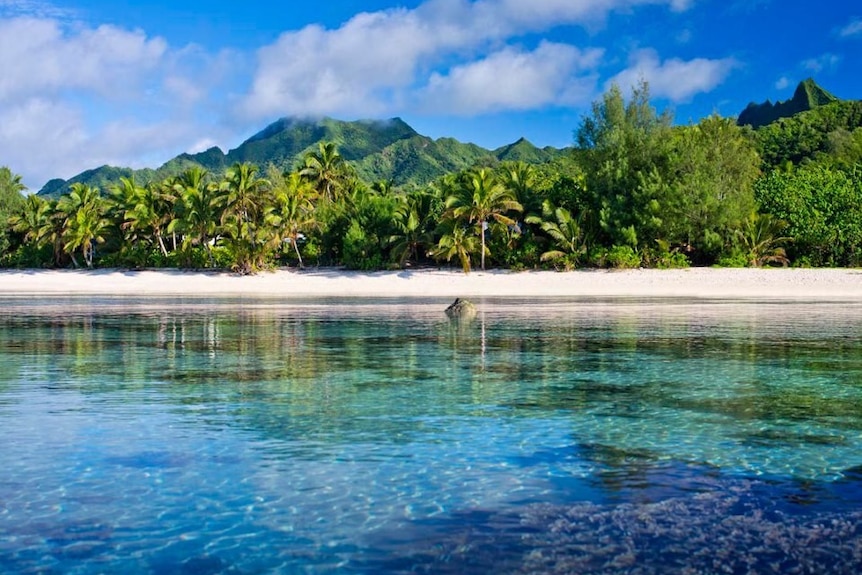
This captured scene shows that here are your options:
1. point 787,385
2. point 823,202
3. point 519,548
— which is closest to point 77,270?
point 823,202

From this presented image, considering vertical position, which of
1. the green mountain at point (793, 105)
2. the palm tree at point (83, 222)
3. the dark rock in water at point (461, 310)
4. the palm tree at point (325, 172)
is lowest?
the dark rock in water at point (461, 310)

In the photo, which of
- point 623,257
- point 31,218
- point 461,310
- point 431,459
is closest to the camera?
point 431,459

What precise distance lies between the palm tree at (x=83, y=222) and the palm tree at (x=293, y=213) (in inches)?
639

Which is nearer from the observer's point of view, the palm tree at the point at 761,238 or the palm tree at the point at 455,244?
the palm tree at the point at 761,238

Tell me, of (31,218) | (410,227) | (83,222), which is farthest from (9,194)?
(410,227)

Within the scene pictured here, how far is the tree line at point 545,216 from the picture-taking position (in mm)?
55344

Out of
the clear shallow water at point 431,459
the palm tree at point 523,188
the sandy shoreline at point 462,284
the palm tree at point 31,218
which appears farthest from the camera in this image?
the palm tree at point 31,218

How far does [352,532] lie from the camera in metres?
7.11

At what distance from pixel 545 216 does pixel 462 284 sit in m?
7.96

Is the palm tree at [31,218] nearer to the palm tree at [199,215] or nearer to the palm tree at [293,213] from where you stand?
the palm tree at [199,215]

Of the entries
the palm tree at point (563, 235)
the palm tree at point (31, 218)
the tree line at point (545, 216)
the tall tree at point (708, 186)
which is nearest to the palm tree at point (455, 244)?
the tree line at point (545, 216)

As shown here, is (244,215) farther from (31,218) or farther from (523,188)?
(31,218)

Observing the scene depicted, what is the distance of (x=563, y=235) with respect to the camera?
187 ft

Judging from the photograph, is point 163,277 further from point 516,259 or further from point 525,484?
point 525,484
